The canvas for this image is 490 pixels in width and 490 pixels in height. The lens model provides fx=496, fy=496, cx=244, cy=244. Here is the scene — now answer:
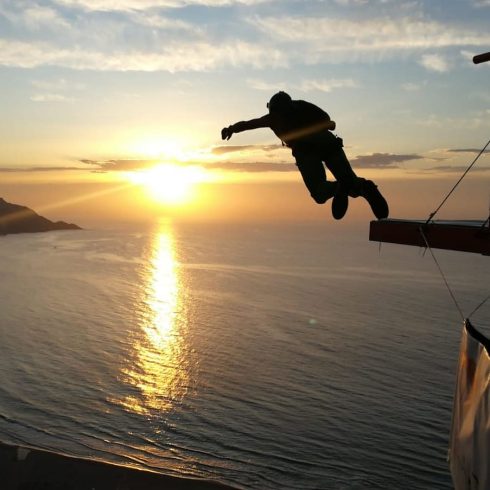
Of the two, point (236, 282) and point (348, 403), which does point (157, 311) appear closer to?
point (236, 282)

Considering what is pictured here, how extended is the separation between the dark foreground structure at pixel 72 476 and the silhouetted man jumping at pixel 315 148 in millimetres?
28304

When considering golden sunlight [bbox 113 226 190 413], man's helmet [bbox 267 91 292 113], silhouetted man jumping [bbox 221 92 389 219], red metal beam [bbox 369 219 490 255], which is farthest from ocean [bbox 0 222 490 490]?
man's helmet [bbox 267 91 292 113]

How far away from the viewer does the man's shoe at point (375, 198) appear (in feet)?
21.7

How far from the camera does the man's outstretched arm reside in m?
5.97

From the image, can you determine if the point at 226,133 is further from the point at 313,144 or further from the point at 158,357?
the point at 158,357

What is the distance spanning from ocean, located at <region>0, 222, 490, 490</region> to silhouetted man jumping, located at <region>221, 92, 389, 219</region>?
2852 centimetres

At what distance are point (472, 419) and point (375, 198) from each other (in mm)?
3071

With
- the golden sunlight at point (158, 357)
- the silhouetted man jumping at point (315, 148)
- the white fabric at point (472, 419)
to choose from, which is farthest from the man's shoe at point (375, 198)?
the golden sunlight at point (158, 357)

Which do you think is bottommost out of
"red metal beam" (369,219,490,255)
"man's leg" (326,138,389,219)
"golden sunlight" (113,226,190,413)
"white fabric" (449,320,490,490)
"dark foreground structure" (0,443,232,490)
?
"golden sunlight" (113,226,190,413)

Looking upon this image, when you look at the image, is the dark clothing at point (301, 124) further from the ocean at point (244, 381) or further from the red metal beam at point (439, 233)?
the ocean at point (244, 381)

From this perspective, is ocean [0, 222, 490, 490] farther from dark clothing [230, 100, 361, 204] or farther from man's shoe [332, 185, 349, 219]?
dark clothing [230, 100, 361, 204]

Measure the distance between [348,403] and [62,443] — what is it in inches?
886

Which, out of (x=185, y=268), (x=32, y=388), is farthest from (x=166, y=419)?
(x=185, y=268)

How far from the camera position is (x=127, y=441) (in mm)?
36219
